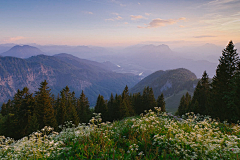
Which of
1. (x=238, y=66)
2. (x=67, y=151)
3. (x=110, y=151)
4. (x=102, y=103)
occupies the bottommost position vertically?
(x=102, y=103)

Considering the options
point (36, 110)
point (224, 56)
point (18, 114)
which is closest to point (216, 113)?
point (224, 56)

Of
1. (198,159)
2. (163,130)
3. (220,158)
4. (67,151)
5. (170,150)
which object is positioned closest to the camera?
(220,158)

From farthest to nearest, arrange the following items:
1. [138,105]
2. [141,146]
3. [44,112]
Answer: [138,105]
[44,112]
[141,146]

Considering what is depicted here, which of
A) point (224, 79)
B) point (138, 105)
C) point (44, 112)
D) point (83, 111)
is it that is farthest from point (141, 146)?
point (138, 105)

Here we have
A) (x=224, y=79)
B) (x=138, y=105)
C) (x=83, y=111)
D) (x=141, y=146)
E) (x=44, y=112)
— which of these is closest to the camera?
(x=141, y=146)

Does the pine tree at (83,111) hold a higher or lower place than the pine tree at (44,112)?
A: lower

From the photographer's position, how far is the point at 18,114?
111ft

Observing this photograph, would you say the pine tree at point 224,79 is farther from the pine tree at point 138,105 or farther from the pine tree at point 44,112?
the pine tree at point 44,112

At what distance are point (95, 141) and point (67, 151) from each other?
1.41 meters

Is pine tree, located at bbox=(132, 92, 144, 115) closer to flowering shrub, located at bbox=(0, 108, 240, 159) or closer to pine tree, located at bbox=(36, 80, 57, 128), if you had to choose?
pine tree, located at bbox=(36, 80, 57, 128)

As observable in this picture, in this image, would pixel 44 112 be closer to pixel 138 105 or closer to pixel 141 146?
pixel 141 146

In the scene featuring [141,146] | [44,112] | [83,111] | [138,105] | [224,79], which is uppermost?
[224,79]

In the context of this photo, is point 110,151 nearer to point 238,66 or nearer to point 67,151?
point 67,151

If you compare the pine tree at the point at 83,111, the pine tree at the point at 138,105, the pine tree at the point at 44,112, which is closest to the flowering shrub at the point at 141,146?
the pine tree at the point at 44,112
